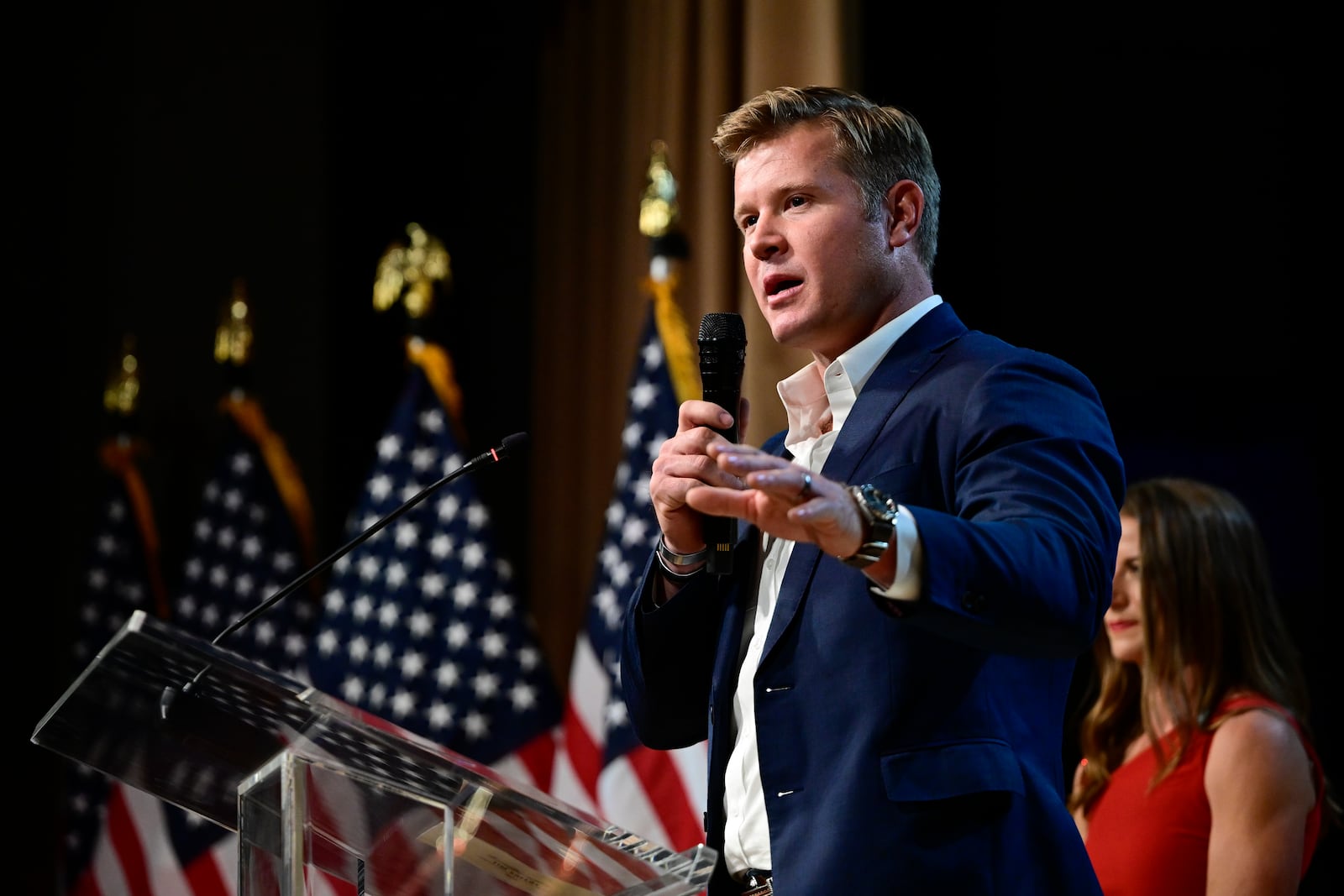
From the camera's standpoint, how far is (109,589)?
194 inches

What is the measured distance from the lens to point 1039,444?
56.1 inches

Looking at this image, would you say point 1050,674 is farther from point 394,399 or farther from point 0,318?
point 0,318

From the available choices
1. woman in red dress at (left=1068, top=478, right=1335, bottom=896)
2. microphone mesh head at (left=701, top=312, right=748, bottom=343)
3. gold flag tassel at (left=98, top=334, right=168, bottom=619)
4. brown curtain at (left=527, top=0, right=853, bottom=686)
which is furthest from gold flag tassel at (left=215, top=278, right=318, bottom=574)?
microphone mesh head at (left=701, top=312, right=748, bottom=343)

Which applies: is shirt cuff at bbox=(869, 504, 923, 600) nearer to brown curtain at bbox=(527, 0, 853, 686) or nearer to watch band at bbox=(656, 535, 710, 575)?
watch band at bbox=(656, 535, 710, 575)

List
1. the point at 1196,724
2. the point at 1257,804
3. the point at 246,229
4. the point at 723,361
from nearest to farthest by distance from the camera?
the point at 723,361, the point at 1257,804, the point at 1196,724, the point at 246,229

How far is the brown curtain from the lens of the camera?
420 cm

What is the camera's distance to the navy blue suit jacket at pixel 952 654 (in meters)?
1.30

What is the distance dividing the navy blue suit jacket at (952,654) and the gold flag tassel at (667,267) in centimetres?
200

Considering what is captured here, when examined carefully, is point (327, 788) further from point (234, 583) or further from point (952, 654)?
point (234, 583)

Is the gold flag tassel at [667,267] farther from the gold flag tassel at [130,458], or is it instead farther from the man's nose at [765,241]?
the gold flag tassel at [130,458]

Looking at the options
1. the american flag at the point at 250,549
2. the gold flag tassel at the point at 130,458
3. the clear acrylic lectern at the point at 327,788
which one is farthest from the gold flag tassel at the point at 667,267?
the gold flag tassel at the point at 130,458

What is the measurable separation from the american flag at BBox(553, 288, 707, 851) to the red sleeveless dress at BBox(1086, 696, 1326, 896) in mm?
1162

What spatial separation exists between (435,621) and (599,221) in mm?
1551

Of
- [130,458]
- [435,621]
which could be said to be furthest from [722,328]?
[130,458]
